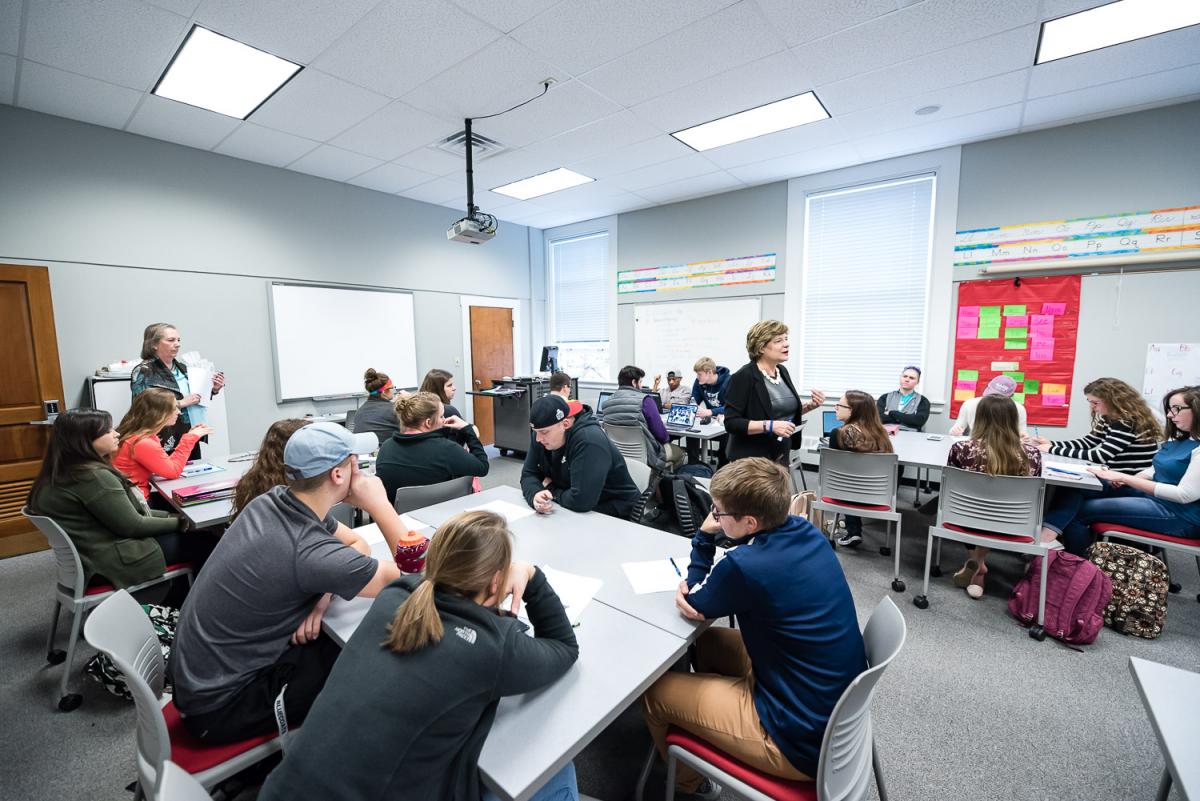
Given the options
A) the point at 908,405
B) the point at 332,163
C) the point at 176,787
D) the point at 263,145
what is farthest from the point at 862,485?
the point at 263,145

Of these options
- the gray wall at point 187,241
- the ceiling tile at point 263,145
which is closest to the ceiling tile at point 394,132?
the ceiling tile at point 263,145

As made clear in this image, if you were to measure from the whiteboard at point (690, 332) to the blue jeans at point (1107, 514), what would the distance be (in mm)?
3346

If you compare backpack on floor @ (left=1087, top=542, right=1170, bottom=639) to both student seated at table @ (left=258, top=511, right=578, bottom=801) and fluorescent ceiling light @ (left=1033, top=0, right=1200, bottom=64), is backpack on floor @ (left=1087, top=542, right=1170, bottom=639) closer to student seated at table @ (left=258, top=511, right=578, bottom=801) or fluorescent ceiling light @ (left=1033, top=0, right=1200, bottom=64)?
fluorescent ceiling light @ (left=1033, top=0, right=1200, bottom=64)

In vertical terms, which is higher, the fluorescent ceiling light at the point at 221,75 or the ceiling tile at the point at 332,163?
the ceiling tile at the point at 332,163

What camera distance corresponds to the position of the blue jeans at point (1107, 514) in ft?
8.67

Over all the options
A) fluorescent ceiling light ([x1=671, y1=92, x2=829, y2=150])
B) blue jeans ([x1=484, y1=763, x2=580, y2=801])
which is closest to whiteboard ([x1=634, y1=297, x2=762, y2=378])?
fluorescent ceiling light ([x1=671, y1=92, x2=829, y2=150])

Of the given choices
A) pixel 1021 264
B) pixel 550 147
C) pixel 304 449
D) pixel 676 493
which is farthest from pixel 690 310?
pixel 304 449

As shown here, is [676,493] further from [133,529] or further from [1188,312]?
[1188,312]

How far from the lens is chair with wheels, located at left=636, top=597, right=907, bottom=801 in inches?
42.8

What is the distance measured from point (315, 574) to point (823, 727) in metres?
1.33

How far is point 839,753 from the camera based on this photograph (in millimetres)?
1130

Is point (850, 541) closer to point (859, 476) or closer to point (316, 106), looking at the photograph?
point (859, 476)

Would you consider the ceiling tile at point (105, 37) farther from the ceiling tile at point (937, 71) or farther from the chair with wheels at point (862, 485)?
the chair with wheels at point (862, 485)

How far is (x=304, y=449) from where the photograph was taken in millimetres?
1425
